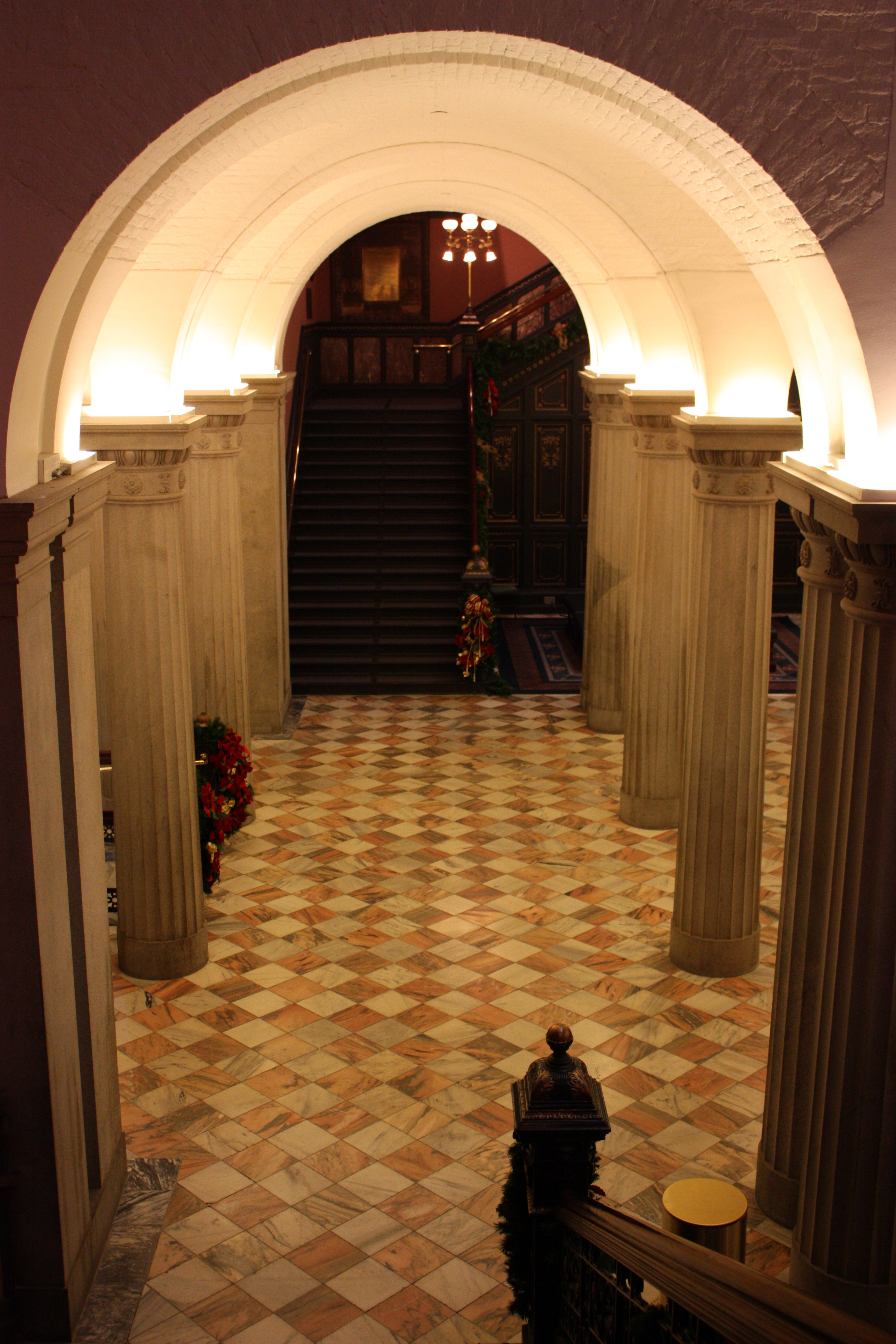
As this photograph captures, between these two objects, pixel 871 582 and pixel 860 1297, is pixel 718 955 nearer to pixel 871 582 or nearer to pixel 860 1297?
pixel 860 1297

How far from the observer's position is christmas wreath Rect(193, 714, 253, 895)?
31.1 feet

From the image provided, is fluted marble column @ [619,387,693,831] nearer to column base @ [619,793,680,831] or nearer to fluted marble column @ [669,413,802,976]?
column base @ [619,793,680,831]

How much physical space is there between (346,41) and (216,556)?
6.41 metres

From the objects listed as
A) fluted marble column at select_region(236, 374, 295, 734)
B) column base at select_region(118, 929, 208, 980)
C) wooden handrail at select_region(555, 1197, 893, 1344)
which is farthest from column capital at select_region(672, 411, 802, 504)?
fluted marble column at select_region(236, 374, 295, 734)

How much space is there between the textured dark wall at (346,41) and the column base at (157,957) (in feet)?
15.2

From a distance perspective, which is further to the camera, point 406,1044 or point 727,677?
point 727,677

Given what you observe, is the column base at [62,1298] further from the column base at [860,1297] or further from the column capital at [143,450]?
the column capital at [143,450]

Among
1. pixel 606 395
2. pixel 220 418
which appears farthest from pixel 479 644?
pixel 220 418

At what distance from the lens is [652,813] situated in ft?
36.2

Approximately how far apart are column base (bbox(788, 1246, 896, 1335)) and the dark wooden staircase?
10.5 meters

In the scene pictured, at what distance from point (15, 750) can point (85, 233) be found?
193 centimetres

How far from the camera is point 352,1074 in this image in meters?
7.43

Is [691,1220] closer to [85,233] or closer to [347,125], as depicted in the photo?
[85,233]

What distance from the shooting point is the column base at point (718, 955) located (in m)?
8.46
